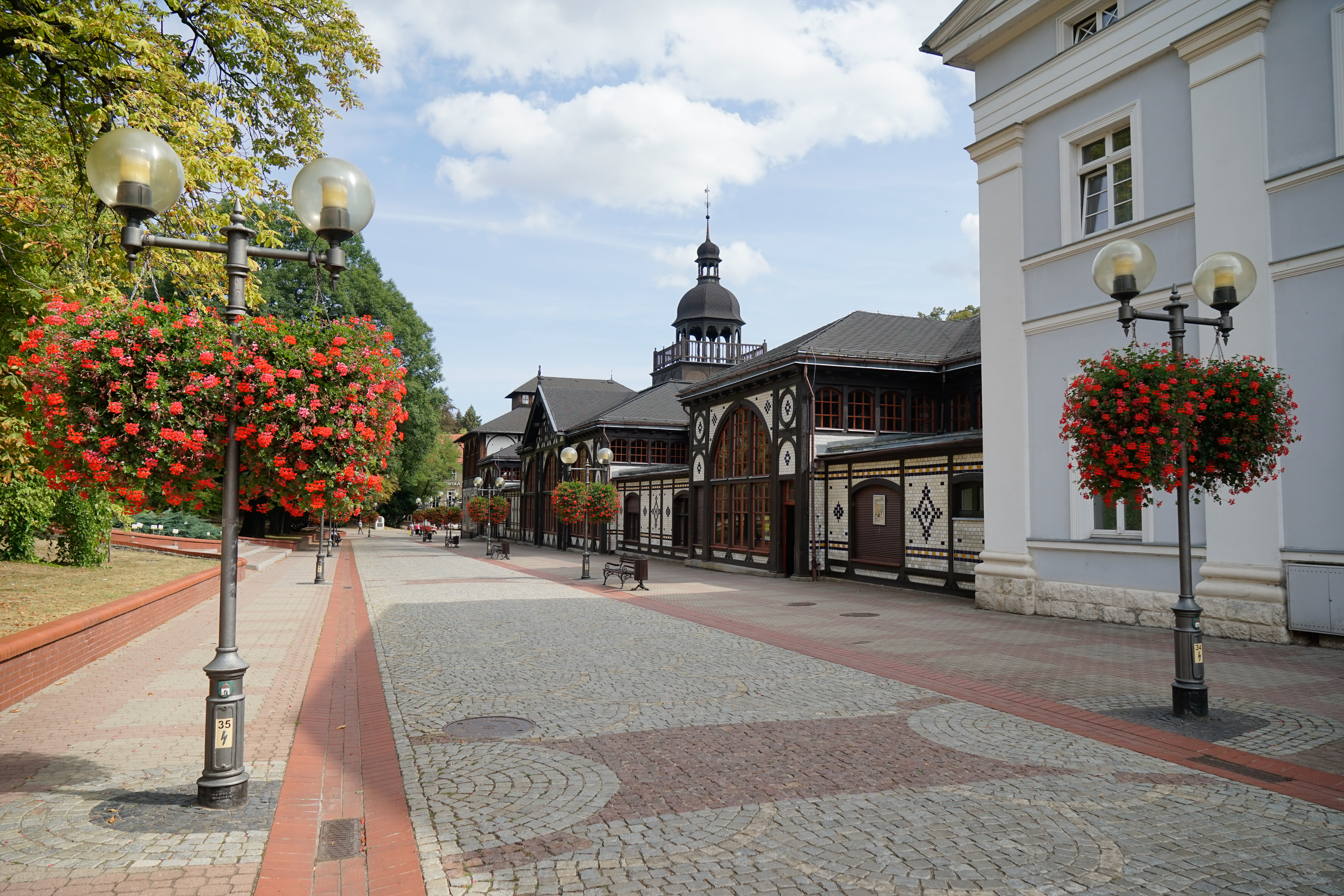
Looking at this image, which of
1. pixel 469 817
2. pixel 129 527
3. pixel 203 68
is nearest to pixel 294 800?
pixel 469 817

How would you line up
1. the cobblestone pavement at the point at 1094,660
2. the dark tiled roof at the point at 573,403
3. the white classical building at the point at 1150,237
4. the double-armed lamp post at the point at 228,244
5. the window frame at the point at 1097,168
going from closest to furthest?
the double-armed lamp post at the point at 228,244 → the cobblestone pavement at the point at 1094,660 → the white classical building at the point at 1150,237 → the window frame at the point at 1097,168 → the dark tiled roof at the point at 573,403

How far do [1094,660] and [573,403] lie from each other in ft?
139

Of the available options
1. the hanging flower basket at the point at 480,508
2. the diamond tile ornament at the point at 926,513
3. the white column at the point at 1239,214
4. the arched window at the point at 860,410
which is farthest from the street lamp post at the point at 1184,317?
the hanging flower basket at the point at 480,508

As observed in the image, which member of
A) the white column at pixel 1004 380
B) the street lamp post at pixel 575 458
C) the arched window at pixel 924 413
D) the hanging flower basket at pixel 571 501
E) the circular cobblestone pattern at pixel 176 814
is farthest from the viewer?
the hanging flower basket at pixel 571 501

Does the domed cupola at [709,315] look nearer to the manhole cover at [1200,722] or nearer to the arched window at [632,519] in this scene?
the arched window at [632,519]

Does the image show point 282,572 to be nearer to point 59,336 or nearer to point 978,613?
point 978,613

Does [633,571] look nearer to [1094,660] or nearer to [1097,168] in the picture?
[1094,660]

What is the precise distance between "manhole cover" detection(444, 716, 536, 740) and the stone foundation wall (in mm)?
8979

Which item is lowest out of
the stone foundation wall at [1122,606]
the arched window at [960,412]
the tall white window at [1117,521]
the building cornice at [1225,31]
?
the stone foundation wall at [1122,606]

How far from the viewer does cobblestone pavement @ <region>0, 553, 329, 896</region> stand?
4.05 m

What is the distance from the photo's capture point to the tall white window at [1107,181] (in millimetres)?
13781

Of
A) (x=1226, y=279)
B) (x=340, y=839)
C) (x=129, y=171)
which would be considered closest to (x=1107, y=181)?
(x=1226, y=279)

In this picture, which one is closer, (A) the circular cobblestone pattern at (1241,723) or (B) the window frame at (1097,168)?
(A) the circular cobblestone pattern at (1241,723)

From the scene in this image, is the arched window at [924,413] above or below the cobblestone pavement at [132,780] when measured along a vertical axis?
above
